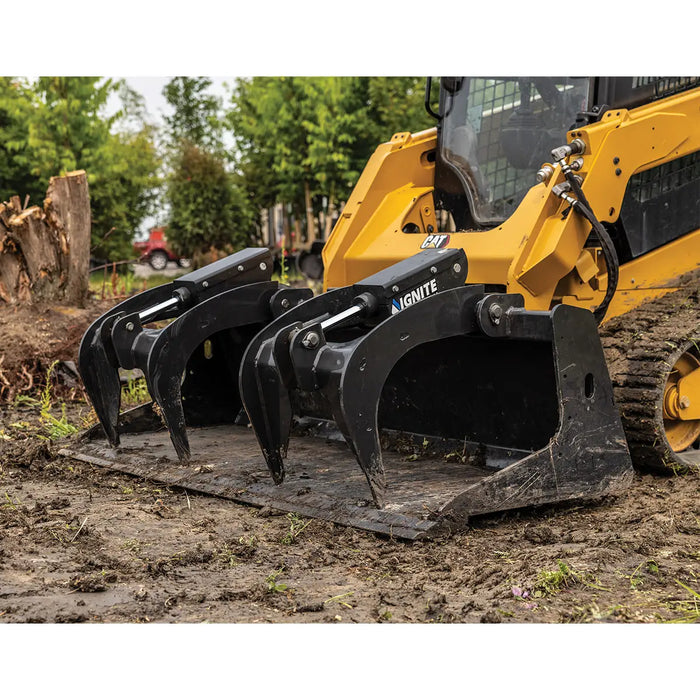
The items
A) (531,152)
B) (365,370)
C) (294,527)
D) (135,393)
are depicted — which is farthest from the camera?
(135,393)

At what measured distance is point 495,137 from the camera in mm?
5910

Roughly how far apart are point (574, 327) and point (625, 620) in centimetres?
160

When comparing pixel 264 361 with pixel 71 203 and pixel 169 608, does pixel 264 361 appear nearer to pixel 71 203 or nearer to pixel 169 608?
pixel 169 608

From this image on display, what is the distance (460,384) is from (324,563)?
1570 millimetres

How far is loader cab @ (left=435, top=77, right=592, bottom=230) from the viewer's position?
5645mm

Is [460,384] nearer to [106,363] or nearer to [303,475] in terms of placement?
[303,475]

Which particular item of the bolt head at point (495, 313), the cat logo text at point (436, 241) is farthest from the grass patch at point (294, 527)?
the cat logo text at point (436, 241)

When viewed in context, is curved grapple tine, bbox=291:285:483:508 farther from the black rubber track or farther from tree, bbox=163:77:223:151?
tree, bbox=163:77:223:151

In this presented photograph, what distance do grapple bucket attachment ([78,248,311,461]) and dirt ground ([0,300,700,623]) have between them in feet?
1.92

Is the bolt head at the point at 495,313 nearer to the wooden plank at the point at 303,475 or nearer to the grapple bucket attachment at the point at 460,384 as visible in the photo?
the grapple bucket attachment at the point at 460,384

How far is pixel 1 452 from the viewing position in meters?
6.01

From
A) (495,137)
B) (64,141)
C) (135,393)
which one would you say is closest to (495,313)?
(495,137)

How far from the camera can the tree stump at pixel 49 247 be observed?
340 inches

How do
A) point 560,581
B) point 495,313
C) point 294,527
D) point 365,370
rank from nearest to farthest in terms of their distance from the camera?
point 560,581 < point 365,370 < point 294,527 < point 495,313
